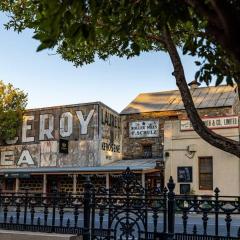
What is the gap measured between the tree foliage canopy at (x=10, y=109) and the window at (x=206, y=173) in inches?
581

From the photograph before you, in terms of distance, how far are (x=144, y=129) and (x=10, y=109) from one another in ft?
33.6

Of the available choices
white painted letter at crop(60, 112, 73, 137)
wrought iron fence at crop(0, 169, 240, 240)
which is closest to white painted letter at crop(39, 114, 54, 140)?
white painted letter at crop(60, 112, 73, 137)

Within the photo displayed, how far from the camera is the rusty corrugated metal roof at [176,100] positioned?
32.6 metres

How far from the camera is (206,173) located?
28.4m

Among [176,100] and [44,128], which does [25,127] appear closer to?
[44,128]

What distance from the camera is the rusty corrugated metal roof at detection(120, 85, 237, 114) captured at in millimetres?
32562

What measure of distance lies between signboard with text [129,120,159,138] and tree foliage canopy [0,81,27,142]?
28.3 ft

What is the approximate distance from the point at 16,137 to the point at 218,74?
109ft

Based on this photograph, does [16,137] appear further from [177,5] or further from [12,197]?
[177,5]

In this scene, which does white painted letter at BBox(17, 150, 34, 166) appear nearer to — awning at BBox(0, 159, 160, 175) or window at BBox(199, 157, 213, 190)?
awning at BBox(0, 159, 160, 175)

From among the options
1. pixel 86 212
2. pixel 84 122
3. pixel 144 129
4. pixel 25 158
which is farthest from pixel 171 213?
pixel 25 158

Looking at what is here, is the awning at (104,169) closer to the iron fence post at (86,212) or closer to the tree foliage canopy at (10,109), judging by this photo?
the tree foliage canopy at (10,109)

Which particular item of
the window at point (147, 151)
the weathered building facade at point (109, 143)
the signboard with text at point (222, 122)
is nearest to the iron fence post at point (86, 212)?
the weathered building facade at point (109, 143)

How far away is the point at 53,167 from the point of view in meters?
34.2
